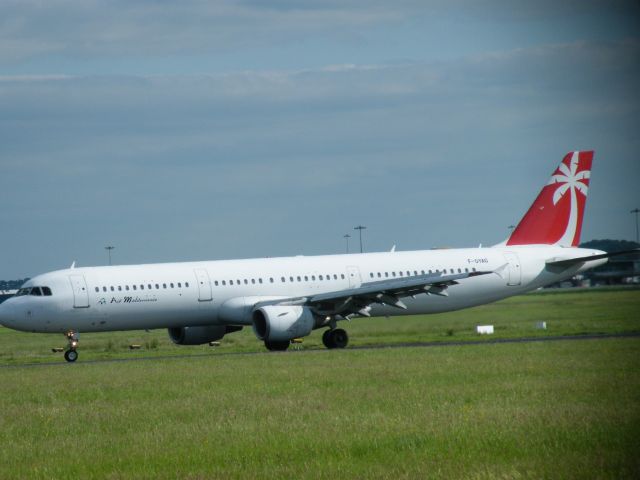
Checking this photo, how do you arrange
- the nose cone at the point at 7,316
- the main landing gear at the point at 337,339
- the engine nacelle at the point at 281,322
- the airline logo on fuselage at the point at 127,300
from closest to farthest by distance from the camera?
the nose cone at the point at 7,316 < the engine nacelle at the point at 281,322 < the airline logo on fuselage at the point at 127,300 < the main landing gear at the point at 337,339

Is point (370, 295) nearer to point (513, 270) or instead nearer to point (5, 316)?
point (513, 270)

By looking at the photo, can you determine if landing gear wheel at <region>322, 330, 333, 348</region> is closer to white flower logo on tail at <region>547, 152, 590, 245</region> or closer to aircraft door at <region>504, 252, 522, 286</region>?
aircraft door at <region>504, 252, 522, 286</region>

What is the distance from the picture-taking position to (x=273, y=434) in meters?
16.9

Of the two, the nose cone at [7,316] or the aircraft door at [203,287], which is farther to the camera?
the aircraft door at [203,287]

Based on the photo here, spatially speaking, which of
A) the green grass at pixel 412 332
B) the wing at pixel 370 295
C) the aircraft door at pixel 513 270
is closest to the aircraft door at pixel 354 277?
the wing at pixel 370 295

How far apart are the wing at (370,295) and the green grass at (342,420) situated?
388 inches

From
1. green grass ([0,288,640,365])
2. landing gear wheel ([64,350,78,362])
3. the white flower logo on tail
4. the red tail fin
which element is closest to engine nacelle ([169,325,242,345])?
green grass ([0,288,640,365])

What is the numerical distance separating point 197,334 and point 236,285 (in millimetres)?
2887

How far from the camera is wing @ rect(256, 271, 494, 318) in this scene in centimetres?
4059

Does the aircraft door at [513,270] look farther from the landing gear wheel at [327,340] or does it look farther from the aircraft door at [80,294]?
the aircraft door at [80,294]

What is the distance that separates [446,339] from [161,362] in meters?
12.3

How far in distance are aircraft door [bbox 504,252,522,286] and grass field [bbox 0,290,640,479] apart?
1135 cm

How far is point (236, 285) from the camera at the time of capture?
42.0 metres

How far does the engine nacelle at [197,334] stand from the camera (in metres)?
43.3
